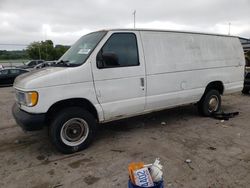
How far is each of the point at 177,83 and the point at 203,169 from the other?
2197 mm

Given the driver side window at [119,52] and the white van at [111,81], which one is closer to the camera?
the white van at [111,81]

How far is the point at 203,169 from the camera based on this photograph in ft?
10.8

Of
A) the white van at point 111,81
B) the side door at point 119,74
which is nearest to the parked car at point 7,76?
the white van at point 111,81

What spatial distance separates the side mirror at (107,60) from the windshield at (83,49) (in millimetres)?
214

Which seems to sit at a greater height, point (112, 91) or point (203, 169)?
point (112, 91)

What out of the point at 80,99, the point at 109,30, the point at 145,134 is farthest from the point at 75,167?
the point at 109,30

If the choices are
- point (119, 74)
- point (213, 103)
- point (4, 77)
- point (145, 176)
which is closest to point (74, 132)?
point (119, 74)

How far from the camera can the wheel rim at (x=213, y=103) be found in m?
5.96

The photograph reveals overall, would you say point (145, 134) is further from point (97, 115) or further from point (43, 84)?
point (43, 84)

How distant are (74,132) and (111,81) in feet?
3.73

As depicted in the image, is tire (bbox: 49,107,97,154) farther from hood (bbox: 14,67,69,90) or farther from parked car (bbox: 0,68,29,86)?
parked car (bbox: 0,68,29,86)

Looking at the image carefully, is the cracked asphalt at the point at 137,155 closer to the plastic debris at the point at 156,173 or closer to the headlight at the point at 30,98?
the plastic debris at the point at 156,173

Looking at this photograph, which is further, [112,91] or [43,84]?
[112,91]

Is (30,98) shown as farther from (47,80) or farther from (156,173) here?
(156,173)
